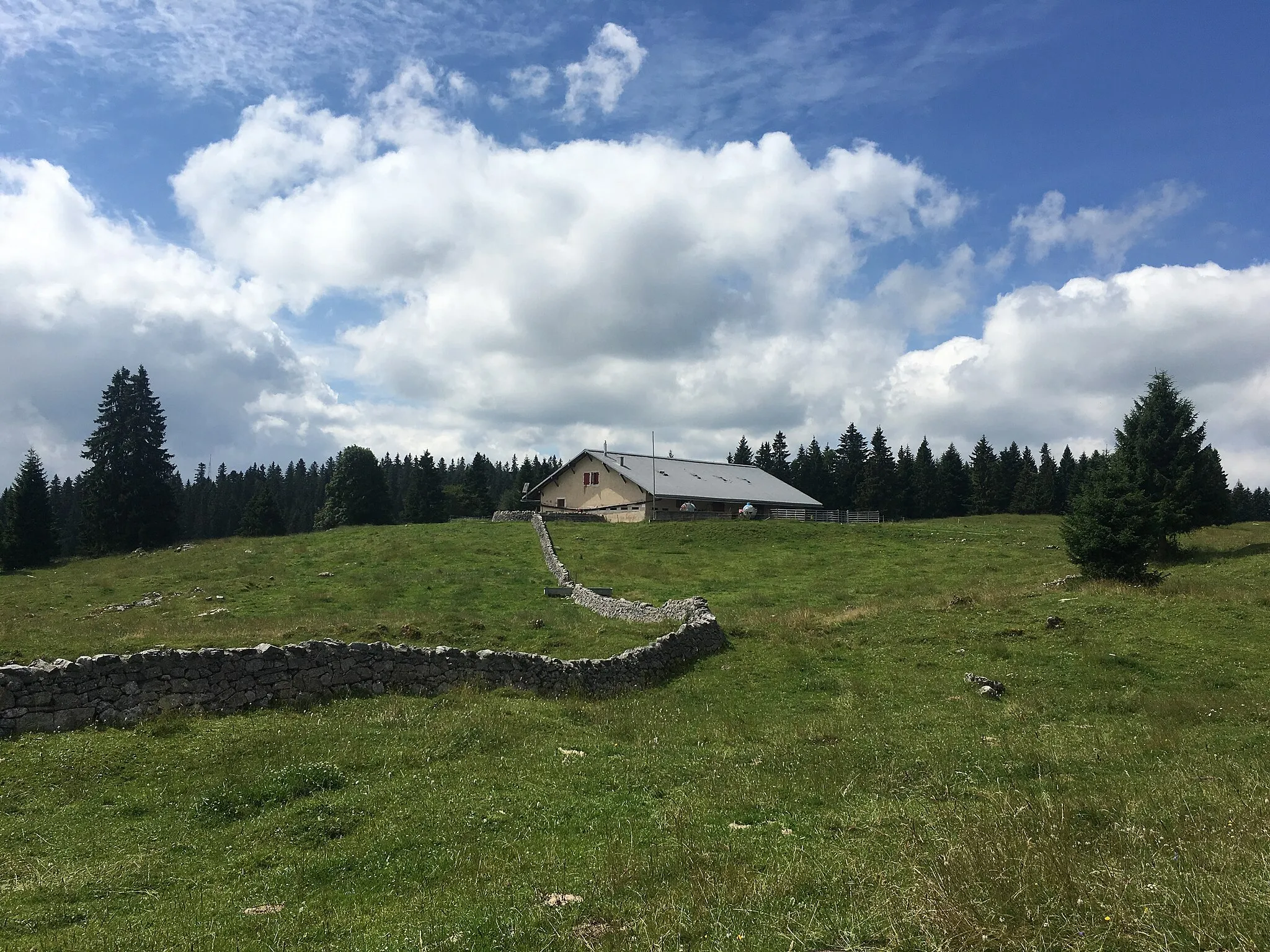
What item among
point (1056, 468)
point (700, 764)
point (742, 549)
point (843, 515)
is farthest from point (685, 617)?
point (1056, 468)

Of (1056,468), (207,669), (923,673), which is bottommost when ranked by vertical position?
(923,673)

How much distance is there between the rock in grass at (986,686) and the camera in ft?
54.9

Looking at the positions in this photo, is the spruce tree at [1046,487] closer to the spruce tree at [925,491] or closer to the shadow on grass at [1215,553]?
the spruce tree at [925,491]

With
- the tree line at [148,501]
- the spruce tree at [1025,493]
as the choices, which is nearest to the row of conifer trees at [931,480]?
the spruce tree at [1025,493]

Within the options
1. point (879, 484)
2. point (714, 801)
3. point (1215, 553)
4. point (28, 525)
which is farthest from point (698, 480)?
point (714, 801)

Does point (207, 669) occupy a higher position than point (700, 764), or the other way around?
point (207, 669)

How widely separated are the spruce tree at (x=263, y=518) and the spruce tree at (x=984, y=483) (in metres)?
87.5

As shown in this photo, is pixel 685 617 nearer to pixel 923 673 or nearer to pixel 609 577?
pixel 923 673

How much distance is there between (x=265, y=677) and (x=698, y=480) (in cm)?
6486

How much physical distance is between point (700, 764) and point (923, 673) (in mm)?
9777

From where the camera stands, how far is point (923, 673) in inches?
754

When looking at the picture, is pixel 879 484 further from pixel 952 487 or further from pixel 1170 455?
pixel 1170 455

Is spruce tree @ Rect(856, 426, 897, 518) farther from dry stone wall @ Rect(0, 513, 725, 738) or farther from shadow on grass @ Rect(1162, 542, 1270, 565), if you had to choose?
dry stone wall @ Rect(0, 513, 725, 738)

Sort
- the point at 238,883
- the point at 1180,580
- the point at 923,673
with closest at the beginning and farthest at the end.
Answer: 1. the point at 238,883
2. the point at 923,673
3. the point at 1180,580
